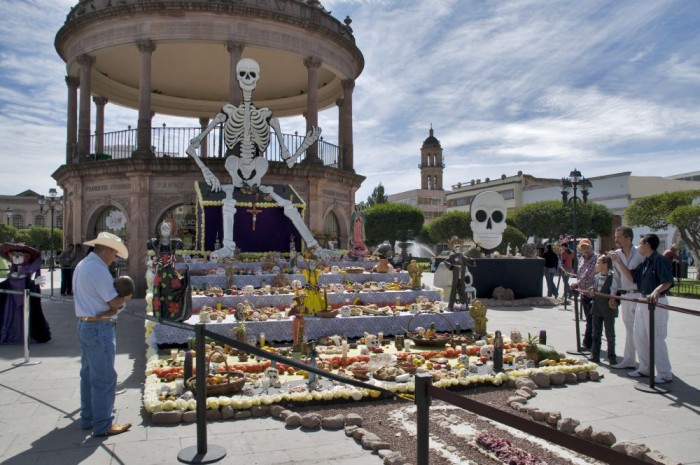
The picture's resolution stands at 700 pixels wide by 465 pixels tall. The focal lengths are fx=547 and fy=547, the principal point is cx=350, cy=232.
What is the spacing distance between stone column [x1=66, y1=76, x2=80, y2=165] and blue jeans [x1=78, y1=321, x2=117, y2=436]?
688 inches

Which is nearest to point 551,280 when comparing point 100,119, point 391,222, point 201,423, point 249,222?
point 249,222

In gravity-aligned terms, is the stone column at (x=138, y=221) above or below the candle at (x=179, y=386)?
above

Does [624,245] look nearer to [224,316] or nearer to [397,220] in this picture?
[224,316]

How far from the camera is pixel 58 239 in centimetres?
6141

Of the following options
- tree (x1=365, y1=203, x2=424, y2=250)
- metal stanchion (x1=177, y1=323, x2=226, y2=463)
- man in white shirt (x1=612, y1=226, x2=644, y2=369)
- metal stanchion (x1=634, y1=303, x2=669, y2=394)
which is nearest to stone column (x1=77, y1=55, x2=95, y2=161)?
metal stanchion (x1=177, y1=323, x2=226, y2=463)

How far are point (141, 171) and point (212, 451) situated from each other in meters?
15.3

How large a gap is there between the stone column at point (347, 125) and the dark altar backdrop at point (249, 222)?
16.2ft

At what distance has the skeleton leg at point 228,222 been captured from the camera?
15867 mm

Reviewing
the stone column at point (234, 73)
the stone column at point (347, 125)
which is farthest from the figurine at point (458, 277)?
the stone column at point (347, 125)

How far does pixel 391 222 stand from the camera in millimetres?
51969

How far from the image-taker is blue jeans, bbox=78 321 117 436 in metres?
5.54

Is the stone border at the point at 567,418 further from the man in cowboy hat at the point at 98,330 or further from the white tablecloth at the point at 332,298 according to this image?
the white tablecloth at the point at 332,298

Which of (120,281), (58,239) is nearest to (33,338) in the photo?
(120,281)

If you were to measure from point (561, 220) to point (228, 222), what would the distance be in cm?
3703
